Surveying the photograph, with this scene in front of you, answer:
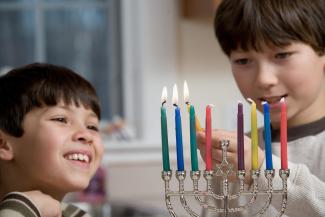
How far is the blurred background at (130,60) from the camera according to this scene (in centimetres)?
290

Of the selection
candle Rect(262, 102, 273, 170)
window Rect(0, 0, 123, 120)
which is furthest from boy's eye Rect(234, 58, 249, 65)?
window Rect(0, 0, 123, 120)

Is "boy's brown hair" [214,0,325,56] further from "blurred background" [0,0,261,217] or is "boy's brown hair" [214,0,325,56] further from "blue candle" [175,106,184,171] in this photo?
"blurred background" [0,0,261,217]

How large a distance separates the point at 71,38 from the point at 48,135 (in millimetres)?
1928

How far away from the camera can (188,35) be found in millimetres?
2961

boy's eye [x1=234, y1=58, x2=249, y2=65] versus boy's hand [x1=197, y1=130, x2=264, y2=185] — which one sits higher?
boy's eye [x1=234, y1=58, x2=249, y2=65]

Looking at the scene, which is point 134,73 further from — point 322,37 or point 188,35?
point 322,37

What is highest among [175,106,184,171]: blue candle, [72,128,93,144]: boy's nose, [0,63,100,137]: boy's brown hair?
[0,63,100,137]: boy's brown hair

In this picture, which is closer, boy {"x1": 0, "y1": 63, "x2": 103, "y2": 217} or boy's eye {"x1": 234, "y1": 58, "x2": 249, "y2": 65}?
boy {"x1": 0, "y1": 63, "x2": 103, "y2": 217}

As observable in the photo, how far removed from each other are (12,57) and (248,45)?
192cm

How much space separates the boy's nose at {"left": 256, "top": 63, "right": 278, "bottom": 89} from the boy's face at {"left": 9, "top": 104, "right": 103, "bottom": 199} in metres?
0.29

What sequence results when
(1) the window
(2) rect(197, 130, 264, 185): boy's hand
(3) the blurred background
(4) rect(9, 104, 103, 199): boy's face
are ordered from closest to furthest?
(2) rect(197, 130, 264, 185): boy's hand → (4) rect(9, 104, 103, 199): boy's face → (3) the blurred background → (1) the window

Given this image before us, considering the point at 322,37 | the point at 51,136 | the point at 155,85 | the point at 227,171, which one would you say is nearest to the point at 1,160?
the point at 51,136

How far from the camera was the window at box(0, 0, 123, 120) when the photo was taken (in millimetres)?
3062

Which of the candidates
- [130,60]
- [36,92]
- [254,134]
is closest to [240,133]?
[254,134]
